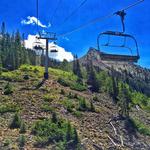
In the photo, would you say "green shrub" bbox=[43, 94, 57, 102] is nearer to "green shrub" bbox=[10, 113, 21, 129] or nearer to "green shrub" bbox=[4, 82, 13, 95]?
"green shrub" bbox=[4, 82, 13, 95]

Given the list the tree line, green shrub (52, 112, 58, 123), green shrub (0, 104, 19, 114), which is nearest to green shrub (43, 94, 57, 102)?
green shrub (0, 104, 19, 114)

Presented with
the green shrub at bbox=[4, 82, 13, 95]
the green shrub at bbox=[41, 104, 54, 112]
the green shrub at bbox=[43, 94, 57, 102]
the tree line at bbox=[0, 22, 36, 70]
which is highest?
the tree line at bbox=[0, 22, 36, 70]

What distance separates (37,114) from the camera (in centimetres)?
4425

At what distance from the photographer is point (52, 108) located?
46.4 m

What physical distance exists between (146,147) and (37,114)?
35.0 feet

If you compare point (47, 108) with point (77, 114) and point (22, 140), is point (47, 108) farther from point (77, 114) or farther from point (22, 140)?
point (22, 140)

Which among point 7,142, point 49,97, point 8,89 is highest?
point 8,89

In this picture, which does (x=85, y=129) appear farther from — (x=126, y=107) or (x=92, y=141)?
(x=126, y=107)

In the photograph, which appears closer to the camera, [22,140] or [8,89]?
[22,140]

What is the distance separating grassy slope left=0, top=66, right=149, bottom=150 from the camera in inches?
1522

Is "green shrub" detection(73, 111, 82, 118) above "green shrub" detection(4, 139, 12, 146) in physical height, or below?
above

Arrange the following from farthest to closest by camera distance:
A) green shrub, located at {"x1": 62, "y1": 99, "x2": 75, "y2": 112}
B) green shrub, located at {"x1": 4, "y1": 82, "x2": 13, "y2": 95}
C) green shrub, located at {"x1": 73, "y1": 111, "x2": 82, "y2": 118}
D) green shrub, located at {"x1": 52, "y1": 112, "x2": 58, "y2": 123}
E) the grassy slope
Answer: green shrub, located at {"x1": 4, "y1": 82, "x2": 13, "y2": 95} → green shrub, located at {"x1": 62, "y1": 99, "x2": 75, "y2": 112} → green shrub, located at {"x1": 73, "y1": 111, "x2": 82, "y2": 118} → green shrub, located at {"x1": 52, "y1": 112, "x2": 58, "y2": 123} → the grassy slope

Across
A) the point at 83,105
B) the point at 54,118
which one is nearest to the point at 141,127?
the point at 83,105

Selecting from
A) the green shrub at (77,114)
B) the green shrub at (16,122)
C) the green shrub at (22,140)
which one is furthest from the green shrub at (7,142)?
the green shrub at (77,114)
